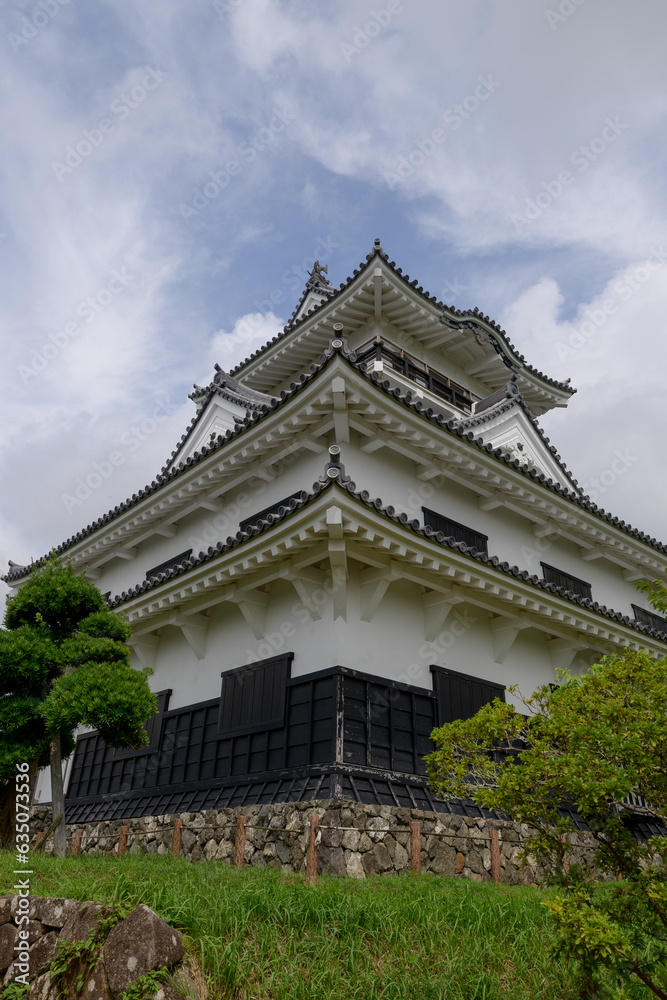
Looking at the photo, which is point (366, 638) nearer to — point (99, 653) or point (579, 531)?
point (99, 653)

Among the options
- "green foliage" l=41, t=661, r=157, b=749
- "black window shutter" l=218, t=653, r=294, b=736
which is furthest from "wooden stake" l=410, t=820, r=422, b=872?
"green foliage" l=41, t=661, r=157, b=749

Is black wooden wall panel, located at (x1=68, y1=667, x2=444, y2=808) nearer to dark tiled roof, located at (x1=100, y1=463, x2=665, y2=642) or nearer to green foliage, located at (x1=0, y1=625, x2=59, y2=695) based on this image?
dark tiled roof, located at (x1=100, y1=463, x2=665, y2=642)

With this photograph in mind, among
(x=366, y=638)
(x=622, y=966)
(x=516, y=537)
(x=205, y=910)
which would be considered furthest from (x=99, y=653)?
(x=516, y=537)

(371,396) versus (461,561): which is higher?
(371,396)

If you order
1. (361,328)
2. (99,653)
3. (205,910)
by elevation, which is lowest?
(205,910)

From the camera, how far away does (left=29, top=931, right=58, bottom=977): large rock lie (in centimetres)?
558

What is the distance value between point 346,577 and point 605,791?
6038 millimetres

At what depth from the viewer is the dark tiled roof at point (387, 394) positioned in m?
11.5

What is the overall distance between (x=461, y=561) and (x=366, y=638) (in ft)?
6.31

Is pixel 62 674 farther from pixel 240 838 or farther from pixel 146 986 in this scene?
pixel 146 986

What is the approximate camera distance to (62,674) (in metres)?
10.1

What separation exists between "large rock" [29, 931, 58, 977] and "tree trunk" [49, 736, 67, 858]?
3.54 metres

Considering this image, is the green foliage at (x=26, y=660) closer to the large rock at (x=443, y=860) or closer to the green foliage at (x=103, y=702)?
the green foliage at (x=103, y=702)

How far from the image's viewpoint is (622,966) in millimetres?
4371
